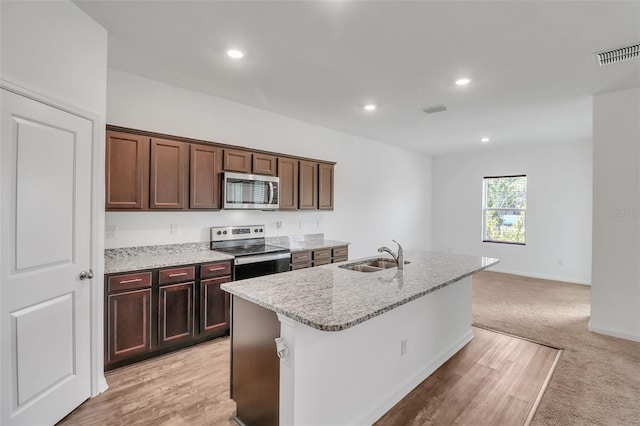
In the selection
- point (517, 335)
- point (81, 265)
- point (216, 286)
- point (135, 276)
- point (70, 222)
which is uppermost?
point (70, 222)

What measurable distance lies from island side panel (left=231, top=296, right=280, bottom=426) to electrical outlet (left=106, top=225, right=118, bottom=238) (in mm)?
1771

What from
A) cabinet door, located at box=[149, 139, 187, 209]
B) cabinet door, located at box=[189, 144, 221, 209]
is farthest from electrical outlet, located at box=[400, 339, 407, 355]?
cabinet door, located at box=[149, 139, 187, 209]

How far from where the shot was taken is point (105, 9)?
2.13 meters

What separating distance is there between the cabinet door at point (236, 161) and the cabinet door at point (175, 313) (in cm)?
138

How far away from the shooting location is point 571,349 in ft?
10.4

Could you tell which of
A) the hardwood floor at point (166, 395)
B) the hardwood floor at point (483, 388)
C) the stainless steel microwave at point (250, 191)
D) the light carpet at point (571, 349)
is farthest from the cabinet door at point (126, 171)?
the light carpet at point (571, 349)

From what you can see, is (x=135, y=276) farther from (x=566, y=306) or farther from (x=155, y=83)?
(x=566, y=306)

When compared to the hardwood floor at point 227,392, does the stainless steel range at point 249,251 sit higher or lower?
higher

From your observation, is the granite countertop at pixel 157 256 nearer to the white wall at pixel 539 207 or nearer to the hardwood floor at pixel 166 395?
the hardwood floor at pixel 166 395

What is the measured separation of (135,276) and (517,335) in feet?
13.2

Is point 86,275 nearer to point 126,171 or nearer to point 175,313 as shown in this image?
point 175,313

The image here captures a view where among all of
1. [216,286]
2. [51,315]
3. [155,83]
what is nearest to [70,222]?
[51,315]

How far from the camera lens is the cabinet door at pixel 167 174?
9.94 feet

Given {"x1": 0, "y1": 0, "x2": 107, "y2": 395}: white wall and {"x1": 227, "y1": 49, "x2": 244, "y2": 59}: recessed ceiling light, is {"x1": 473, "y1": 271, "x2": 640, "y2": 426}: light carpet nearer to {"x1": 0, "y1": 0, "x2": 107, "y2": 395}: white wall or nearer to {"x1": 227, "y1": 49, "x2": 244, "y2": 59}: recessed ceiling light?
{"x1": 0, "y1": 0, "x2": 107, "y2": 395}: white wall
